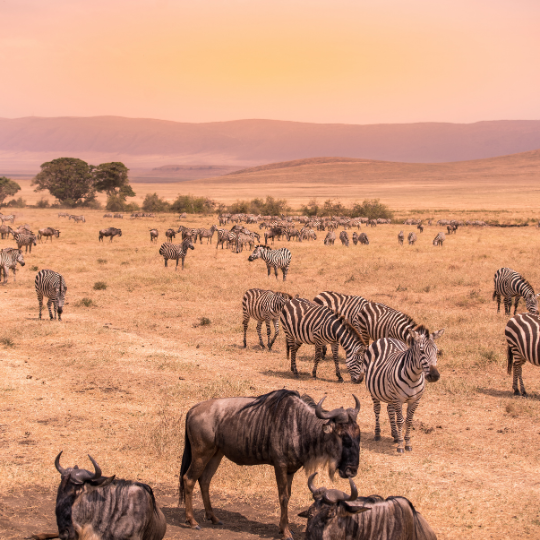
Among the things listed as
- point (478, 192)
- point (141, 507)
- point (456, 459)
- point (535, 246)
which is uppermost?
point (478, 192)

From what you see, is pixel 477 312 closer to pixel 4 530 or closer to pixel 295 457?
pixel 295 457

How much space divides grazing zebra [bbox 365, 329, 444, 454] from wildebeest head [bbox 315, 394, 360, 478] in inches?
133

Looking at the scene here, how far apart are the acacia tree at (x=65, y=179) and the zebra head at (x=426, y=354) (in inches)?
3321

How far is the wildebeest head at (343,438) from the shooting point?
6.10 m

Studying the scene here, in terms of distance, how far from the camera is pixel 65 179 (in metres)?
87.2

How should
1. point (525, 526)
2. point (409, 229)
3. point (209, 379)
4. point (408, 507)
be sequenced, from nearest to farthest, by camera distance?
point (408, 507) → point (525, 526) → point (209, 379) → point (409, 229)

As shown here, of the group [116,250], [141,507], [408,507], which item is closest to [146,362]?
[141,507]

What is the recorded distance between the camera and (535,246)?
117 feet

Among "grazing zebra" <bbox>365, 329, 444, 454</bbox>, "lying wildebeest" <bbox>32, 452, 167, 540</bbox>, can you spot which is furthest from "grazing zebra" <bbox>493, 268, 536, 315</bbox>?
"lying wildebeest" <bbox>32, 452, 167, 540</bbox>

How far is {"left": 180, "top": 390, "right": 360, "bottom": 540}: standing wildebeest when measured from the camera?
20.3 ft

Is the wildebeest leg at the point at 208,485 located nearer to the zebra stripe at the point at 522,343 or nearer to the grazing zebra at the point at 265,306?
the zebra stripe at the point at 522,343

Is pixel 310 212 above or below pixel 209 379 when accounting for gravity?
above

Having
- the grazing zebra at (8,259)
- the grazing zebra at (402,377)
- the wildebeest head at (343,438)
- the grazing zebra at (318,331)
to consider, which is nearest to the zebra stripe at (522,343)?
the grazing zebra at (318,331)

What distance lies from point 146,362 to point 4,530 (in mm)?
7595
